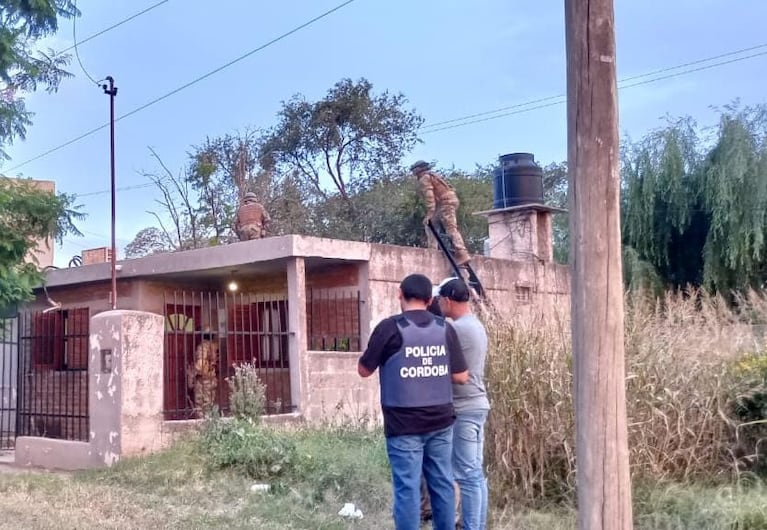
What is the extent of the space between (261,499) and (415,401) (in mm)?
2985

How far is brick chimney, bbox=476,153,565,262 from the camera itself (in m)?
15.3

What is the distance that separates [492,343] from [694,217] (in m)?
10.5

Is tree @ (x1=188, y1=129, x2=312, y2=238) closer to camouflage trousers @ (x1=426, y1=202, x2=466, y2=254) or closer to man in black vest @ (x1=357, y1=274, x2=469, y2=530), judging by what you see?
camouflage trousers @ (x1=426, y1=202, x2=466, y2=254)

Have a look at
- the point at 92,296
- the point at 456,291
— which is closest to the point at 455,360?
the point at 456,291

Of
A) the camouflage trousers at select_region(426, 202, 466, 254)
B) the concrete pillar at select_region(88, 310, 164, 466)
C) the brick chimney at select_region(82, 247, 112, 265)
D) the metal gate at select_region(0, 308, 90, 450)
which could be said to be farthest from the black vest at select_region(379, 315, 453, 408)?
the brick chimney at select_region(82, 247, 112, 265)

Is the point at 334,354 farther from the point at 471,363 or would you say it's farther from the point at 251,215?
the point at 471,363

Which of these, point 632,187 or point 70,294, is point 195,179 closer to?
point 70,294

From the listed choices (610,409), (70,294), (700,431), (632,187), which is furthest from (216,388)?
(610,409)

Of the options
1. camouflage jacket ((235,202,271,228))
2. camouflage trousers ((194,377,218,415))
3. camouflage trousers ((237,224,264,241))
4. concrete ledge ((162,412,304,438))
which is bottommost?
concrete ledge ((162,412,304,438))

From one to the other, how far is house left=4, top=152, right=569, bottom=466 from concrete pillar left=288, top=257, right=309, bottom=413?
14 millimetres

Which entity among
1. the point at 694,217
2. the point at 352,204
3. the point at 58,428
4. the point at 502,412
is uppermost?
the point at 352,204

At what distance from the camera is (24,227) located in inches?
410

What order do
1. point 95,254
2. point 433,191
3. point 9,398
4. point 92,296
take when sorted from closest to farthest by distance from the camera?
point 433,191 < point 9,398 < point 92,296 < point 95,254

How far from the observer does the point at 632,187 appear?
1614cm
